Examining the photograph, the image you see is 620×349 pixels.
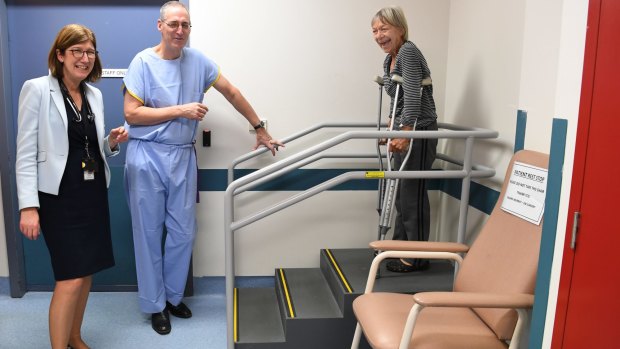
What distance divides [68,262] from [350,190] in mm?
1609

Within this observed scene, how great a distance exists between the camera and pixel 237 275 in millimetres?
3020

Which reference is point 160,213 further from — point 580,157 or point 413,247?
point 580,157

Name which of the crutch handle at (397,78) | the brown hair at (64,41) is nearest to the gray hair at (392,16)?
the crutch handle at (397,78)

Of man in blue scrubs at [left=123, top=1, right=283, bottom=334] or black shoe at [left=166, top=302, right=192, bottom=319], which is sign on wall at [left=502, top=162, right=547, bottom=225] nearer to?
man in blue scrubs at [left=123, top=1, right=283, bottom=334]

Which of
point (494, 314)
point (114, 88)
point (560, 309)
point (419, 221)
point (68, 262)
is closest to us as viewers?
point (560, 309)

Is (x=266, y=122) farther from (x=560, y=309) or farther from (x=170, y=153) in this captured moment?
(x=560, y=309)

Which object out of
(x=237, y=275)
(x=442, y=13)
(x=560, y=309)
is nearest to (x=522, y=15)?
(x=442, y=13)

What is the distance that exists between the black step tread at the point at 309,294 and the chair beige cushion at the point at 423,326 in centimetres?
43

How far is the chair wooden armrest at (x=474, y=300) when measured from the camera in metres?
1.40

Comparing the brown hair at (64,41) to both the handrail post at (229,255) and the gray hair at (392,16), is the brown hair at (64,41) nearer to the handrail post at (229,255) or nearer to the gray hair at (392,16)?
the handrail post at (229,255)

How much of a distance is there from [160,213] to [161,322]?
0.57 metres

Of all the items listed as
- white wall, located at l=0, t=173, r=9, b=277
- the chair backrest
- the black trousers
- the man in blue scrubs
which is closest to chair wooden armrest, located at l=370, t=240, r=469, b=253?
the chair backrest

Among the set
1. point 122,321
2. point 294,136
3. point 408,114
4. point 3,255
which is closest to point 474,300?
point 408,114

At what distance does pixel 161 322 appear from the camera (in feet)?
8.41
